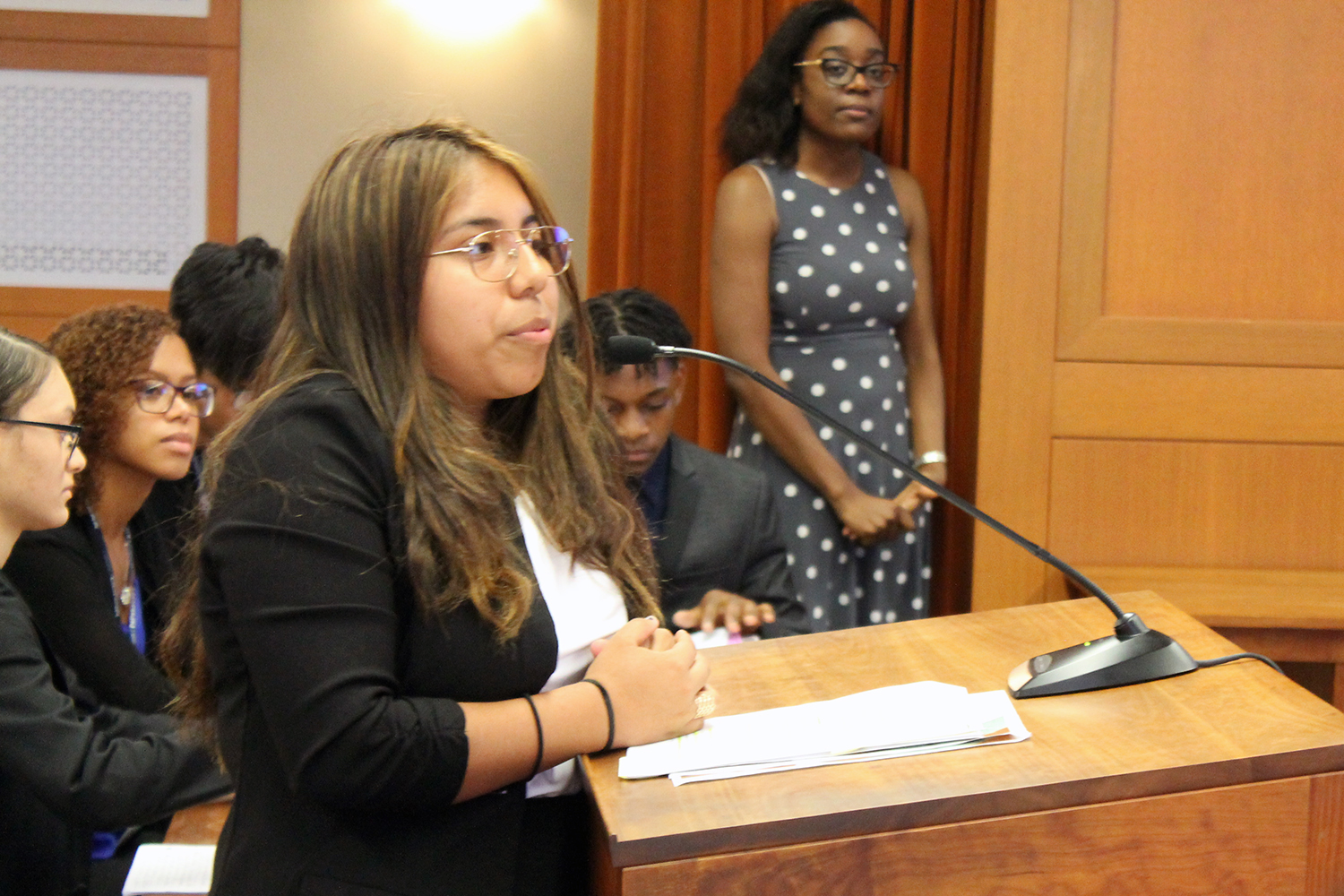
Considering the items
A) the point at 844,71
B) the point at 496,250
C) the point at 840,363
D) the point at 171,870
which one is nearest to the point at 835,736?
the point at 496,250

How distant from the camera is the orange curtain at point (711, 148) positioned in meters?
2.91

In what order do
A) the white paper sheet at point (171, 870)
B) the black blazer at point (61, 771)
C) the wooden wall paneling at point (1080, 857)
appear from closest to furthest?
the wooden wall paneling at point (1080, 857) < the white paper sheet at point (171, 870) < the black blazer at point (61, 771)

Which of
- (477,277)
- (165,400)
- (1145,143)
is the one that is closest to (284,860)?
(477,277)

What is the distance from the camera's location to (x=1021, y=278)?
2.43 meters

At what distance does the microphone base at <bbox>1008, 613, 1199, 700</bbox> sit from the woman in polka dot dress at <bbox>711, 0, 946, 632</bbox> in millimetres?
1312

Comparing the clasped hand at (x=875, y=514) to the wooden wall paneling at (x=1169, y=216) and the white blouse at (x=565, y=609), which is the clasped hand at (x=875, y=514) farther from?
the white blouse at (x=565, y=609)

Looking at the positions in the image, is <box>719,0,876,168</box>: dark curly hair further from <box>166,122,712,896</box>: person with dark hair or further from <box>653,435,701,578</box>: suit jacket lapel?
<box>166,122,712,896</box>: person with dark hair

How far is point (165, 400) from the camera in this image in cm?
216

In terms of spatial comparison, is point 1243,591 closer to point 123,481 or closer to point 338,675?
point 338,675

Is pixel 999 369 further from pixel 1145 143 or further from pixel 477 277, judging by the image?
pixel 477 277

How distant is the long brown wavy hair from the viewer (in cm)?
113

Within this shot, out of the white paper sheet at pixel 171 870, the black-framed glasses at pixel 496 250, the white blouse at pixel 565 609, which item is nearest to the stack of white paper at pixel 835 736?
the white blouse at pixel 565 609

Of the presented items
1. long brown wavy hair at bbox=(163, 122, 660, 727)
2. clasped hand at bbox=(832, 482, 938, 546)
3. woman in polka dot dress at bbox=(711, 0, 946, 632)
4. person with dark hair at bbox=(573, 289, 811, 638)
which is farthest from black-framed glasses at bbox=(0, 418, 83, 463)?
clasped hand at bbox=(832, 482, 938, 546)

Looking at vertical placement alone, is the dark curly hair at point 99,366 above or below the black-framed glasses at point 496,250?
below
